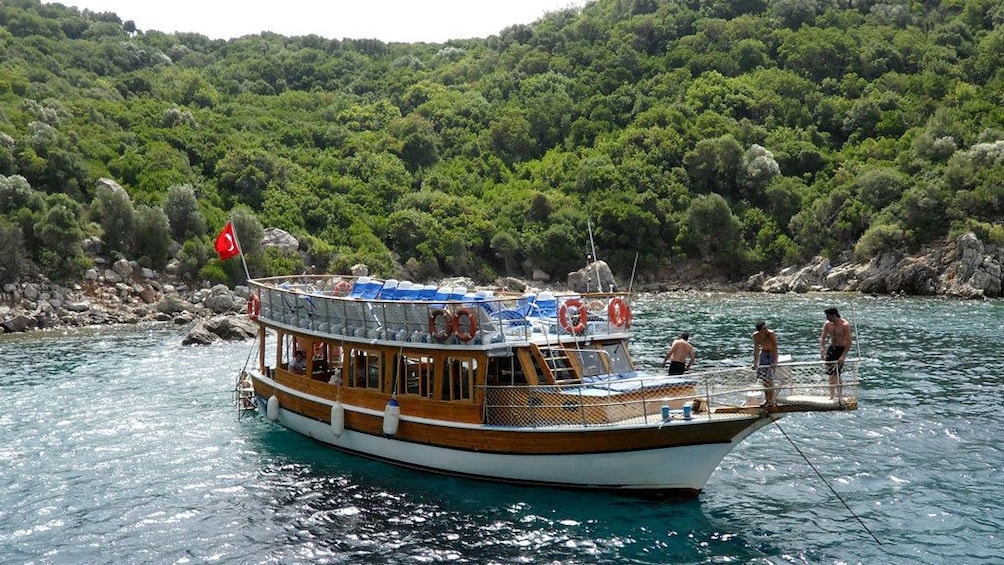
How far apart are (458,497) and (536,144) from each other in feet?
274

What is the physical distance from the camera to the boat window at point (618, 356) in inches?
826

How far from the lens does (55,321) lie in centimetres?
4956

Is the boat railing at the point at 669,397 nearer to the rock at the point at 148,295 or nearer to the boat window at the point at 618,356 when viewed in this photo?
the boat window at the point at 618,356

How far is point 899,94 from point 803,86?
10.2 meters

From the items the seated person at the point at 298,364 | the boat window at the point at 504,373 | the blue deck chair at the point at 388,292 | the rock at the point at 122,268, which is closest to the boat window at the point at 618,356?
the boat window at the point at 504,373

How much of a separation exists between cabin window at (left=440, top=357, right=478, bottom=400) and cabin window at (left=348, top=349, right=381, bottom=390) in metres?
2.22

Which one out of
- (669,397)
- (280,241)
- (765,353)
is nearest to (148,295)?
(280,241)

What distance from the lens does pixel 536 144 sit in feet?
325

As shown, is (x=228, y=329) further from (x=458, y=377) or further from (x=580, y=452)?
(x=580, y=452)

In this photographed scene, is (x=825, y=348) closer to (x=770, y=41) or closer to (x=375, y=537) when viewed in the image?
(x=375, y=537)

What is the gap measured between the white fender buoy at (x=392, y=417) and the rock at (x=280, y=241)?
5026 centimetres

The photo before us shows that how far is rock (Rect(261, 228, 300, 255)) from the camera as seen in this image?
67963 millimetres

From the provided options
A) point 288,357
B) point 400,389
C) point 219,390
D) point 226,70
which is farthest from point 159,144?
point 400,389

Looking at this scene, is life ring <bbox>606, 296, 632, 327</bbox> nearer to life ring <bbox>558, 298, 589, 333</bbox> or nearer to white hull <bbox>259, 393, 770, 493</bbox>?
life ring <bbox>558, 298, 589, 333</bbox>
